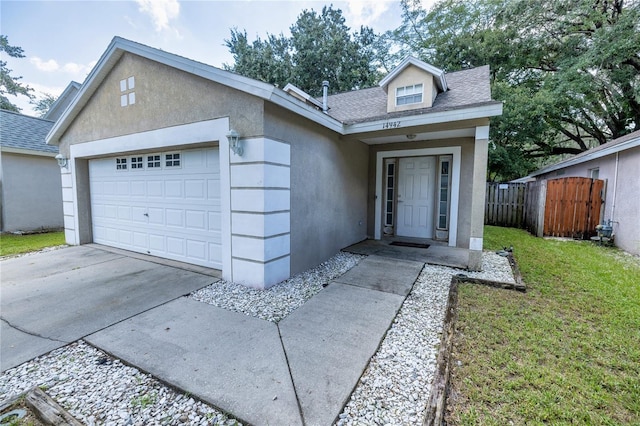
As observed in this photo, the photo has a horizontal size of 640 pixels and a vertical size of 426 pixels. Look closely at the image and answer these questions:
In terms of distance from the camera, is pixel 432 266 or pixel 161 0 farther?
pixel 161 0

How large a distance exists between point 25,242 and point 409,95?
451 inches

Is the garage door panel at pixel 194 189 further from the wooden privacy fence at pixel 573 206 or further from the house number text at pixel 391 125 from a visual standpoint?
the wooden privacy fence at pixel 573 206

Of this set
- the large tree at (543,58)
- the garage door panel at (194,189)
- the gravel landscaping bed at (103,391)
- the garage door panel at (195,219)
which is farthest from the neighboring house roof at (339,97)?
the large tree at (543,58)

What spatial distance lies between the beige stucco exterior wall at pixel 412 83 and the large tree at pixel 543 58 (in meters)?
8.30

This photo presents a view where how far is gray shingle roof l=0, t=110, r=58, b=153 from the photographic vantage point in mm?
9131

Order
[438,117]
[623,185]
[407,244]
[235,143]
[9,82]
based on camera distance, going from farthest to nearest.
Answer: [9,82]
[623,185]
[407,244]
[438,117]
[235,143]

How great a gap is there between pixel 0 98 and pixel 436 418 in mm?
29638

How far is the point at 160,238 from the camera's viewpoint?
19.6 feet

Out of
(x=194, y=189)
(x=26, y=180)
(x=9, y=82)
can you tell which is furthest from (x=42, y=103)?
(x=194, y=189)

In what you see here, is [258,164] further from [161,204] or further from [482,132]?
[482,132]

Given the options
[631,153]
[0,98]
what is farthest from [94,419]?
[0,98]

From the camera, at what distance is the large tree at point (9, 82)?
56.6 feet

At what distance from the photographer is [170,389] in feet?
7.06

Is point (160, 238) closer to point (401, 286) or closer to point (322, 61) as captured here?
point (401, 286)
